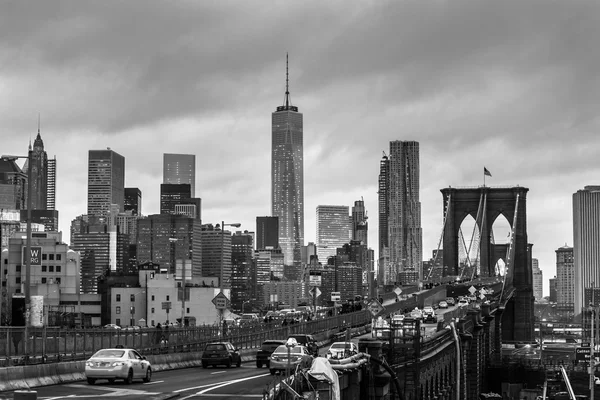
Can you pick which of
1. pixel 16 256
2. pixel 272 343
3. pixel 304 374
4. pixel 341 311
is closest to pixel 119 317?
pixel 16 256

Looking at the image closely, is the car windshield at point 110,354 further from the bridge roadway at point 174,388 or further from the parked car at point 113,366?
the bridge roadway at point 174,388

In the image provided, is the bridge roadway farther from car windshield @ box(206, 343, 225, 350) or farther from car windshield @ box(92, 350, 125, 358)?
car windshield @ box(206, 343, 225, 350)

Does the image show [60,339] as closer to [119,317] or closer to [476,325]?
[476,325]

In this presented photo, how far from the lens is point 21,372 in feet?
117

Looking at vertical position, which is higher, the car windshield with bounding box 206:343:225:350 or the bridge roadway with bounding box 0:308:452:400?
the car windshield with bounding box 206:343:225:350

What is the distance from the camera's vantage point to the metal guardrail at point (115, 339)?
136 ft

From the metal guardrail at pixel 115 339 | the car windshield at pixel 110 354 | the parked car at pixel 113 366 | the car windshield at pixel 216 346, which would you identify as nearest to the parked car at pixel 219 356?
the car windshield at pixel 216 346

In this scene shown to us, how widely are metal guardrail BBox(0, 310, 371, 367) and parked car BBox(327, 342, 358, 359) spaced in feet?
33.2

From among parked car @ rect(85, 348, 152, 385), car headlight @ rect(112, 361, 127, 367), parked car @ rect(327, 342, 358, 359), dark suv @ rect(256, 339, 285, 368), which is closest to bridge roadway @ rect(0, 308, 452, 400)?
parked car @ rect(85, 348, 152, 385)

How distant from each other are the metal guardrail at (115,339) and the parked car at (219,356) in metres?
3.65

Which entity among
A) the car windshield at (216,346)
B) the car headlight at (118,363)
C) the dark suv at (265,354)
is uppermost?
the car headlight at (118,363)

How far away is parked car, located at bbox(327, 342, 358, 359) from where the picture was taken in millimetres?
35875

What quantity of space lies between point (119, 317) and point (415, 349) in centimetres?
13631

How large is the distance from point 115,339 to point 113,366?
539 inches
